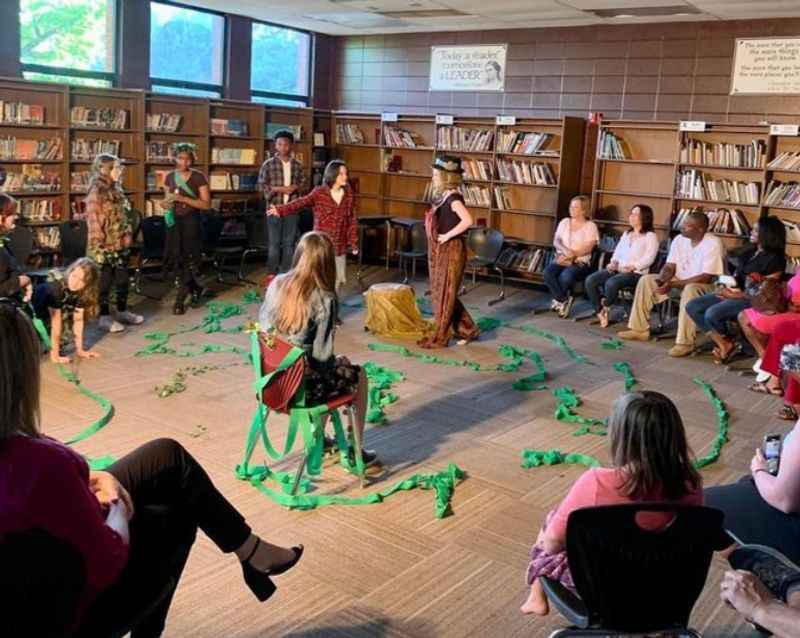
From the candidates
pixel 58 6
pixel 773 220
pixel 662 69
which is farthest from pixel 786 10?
pixel 58 6

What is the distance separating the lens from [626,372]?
664 centimetres

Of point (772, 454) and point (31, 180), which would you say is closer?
point (772, 454)

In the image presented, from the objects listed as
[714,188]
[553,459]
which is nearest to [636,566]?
[553,459]

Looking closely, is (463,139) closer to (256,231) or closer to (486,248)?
(486,248)

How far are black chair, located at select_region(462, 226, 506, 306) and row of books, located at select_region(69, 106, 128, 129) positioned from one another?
4187mm

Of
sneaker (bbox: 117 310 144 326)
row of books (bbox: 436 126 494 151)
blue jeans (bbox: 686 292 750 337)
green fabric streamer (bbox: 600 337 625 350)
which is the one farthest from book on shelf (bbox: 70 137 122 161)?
blue jeans (bbox: 686 292 750 337)

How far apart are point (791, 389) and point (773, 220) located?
2.87 metres

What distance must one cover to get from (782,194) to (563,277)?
2.35 m

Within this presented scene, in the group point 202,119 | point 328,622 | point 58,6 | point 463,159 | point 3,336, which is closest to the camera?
point 3,336

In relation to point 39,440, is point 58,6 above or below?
above

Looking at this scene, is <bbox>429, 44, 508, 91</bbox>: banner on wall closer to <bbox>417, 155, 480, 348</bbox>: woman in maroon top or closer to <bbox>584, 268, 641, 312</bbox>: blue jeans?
<bbox>584, 268, 641, 312</bbox>: blue jeans

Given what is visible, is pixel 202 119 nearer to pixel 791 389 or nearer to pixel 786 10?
pixel 786 10

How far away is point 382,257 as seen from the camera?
11711 millimetres

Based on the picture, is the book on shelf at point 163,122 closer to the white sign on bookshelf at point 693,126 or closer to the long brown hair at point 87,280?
the long brown hair at point 87,280
